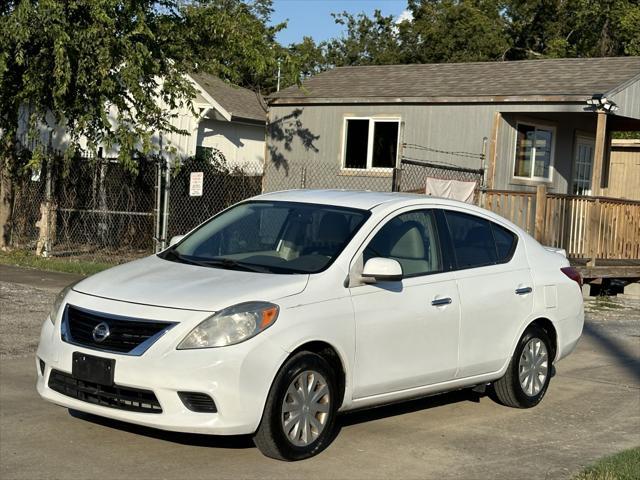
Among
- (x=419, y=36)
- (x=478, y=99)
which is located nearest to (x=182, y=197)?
(x=478, y=99)

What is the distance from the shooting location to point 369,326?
6.70 metres

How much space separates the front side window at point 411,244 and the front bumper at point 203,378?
1.36 metres

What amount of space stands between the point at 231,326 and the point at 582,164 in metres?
18.4

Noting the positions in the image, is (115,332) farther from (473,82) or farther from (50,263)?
(473,82)

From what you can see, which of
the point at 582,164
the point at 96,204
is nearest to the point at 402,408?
the point at 96,204

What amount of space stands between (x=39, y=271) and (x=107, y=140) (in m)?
2.47

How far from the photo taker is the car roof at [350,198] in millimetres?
7379

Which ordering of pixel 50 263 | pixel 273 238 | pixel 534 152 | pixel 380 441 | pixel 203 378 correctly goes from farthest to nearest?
pixel 534 152, pixel 50 263, pixel 273 238, pixel 380 441, pixel 203 378

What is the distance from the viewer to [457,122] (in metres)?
20.7

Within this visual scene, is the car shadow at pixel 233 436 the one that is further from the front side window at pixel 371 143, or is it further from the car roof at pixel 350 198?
the front side window at pixel 371 143

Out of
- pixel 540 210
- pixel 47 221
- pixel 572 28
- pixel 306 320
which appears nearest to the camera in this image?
pixel 306 320

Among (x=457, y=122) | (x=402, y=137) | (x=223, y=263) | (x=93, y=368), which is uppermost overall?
(x=457, y=122)

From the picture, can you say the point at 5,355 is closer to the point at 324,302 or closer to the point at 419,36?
the point at 324,302

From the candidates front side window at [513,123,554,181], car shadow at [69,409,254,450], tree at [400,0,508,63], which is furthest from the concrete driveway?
tree at [400,0,508,63]
